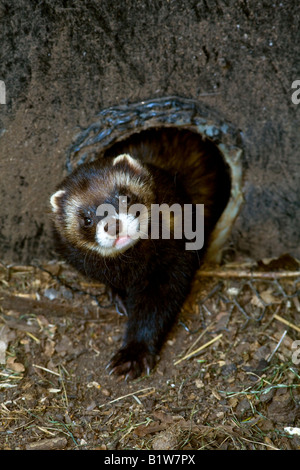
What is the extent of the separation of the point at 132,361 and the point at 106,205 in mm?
1327

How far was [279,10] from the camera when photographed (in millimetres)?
4207

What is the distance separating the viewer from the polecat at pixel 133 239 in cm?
412

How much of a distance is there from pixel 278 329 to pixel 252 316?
9.9 inches

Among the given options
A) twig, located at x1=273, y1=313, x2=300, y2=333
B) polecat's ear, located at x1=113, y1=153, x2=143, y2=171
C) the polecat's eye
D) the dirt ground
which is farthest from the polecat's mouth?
twig, located at x1=273, y1=313, x2=300, y2=333

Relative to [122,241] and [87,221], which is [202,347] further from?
[87,221]

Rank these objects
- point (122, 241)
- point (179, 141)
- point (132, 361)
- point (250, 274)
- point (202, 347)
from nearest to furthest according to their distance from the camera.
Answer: point (122, 241), point (132, 361), point (202, 347), point (250, 274), point (179, 141)

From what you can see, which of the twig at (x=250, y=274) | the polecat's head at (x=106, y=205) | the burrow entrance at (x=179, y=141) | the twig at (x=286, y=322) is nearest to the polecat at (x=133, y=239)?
the polecat's head at (x=106, y=205)

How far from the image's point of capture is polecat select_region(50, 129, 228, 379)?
13.5ft

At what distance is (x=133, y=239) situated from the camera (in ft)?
13.4

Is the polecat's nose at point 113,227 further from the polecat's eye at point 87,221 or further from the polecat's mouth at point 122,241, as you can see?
the polecat's eye at point 87,221

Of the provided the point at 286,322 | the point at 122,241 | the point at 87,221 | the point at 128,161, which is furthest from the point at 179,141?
the point at 286,322

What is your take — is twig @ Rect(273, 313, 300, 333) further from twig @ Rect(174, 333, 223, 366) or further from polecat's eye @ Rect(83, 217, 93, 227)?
polecat's eye @ Rect(83, 217, 93, 227)

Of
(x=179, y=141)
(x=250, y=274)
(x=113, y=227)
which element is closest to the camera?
(x=113, y=227)

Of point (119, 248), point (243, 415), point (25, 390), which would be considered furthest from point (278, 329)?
point (25, 390)
